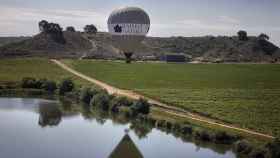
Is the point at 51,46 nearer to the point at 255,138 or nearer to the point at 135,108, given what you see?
the point at 135,108

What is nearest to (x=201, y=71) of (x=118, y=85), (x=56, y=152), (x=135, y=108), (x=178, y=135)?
(x=118, y=85)

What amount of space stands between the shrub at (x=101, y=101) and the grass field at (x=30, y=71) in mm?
12754

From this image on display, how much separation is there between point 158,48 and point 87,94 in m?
86.6

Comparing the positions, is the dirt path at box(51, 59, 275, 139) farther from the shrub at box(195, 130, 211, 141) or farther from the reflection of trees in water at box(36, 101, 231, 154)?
the reflection of trees in water at box(36, 101, 231, 154)

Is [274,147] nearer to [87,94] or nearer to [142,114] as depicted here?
[142,114]

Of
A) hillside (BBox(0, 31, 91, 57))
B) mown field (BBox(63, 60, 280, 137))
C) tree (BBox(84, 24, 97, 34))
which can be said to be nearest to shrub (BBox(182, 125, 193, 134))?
mown field (BBox(63, 60, 280, 137))

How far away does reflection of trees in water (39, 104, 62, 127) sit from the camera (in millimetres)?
46781

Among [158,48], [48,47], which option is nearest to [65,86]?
[48,47]

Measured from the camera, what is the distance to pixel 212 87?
60844 millimetres

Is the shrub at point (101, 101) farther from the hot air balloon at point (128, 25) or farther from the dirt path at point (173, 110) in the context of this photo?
the hot air balloon at point (128, 25)

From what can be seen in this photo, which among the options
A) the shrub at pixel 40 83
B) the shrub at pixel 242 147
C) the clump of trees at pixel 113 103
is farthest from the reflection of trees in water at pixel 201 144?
the shrub at pixel 40 83

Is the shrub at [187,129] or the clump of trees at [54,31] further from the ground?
the clump of trees at [54,31]

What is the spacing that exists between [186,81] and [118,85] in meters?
9.24

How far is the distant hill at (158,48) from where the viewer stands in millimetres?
117062
